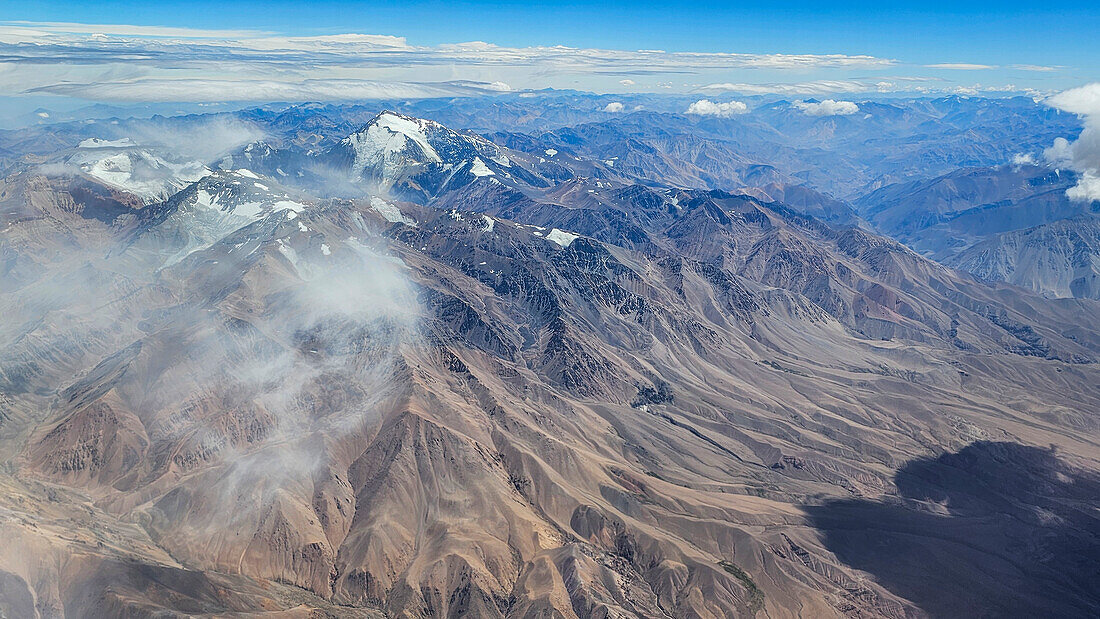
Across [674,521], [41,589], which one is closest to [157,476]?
[41,589]

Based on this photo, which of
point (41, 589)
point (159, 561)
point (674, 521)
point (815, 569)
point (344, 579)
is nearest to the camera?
point (41, 589)

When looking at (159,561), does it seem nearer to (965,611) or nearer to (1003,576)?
(965,611)

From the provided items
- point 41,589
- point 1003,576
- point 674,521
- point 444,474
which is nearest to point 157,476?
point 41,589

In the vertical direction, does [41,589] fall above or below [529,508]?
above

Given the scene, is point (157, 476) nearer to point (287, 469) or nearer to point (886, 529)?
point (287, 469)

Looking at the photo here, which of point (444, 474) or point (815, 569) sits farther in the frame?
point (444, 474)

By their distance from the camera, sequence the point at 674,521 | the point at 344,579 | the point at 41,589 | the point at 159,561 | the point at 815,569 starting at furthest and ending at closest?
the point at 674,521 → the point at 815,569 → the point at 344,579 → the point at 159,561 → the point at 41,589

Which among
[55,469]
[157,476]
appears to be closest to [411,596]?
[157,476]

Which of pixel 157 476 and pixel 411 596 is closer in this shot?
pixel 411 596

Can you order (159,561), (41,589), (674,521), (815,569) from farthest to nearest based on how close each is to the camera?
(674,521) → (815,569) → (159,561) → (41,589)

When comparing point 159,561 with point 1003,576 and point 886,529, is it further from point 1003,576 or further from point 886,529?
point 1003,576
